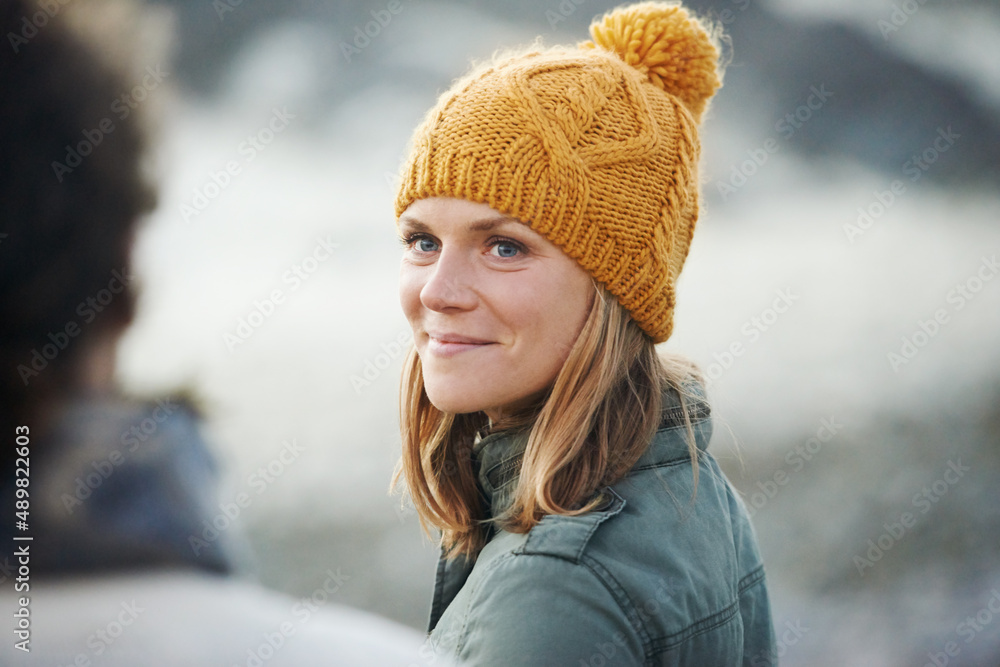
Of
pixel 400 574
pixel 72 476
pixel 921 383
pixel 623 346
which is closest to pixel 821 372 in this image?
pixel 921 383

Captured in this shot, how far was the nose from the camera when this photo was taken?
1.34 m

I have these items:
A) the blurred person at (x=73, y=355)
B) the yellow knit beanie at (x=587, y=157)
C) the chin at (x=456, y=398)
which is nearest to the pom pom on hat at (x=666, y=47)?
the yellow knit beanie at (x=587, y=157)

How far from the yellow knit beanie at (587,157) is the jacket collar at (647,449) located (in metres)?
0.18

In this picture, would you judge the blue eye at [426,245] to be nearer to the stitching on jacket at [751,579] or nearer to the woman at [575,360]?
the woman at [575,360]

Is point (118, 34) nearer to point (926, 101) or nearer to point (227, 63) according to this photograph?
point (227, 63)

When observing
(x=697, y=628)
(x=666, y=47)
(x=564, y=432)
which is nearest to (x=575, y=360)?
(x=564, y=432)

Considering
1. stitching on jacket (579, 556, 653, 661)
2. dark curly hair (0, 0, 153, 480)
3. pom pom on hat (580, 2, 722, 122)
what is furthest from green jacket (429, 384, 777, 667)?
dark curly hair (0, 0, 153, 480)

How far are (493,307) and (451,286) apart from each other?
9cm

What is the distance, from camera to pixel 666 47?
160 cm

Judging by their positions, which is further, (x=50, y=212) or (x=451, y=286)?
(x=50, y=212)

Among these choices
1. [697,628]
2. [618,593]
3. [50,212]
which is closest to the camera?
[618,593]

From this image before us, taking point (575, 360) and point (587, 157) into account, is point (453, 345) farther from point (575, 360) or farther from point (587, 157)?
point (587, 157)

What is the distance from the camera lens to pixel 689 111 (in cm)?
167

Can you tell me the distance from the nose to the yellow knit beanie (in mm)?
126
